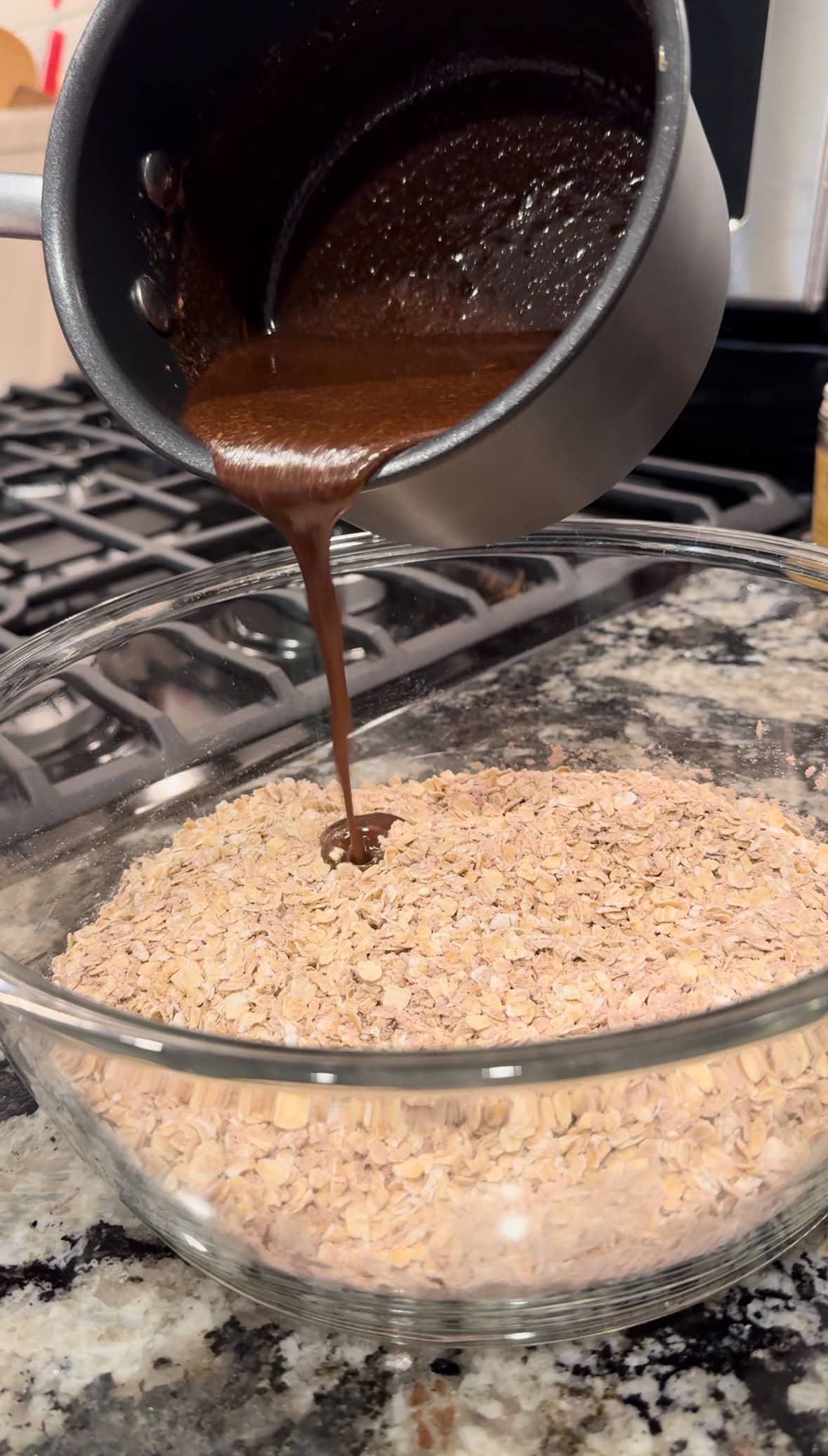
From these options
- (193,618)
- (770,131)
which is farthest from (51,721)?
(770,131)

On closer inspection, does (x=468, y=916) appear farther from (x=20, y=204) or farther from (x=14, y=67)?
(x=14, y=67)

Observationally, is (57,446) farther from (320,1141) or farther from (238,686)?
→ (320,1141)

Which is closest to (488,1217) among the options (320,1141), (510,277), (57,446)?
(320,1141)

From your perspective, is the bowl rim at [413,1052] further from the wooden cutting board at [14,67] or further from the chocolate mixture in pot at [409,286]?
the wooden cutting board at [14,67]

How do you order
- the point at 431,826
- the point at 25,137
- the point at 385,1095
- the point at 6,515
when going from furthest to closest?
the point at 25,137
the point at 6,515
the point at 431,826
the point at 385,1095

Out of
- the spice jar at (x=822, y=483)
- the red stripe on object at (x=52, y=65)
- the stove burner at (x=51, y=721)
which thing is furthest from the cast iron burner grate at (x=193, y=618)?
the red stripe on object at (x=52, y=65)

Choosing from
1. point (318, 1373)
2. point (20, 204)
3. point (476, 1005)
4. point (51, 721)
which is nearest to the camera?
point (318, 1373)
